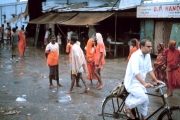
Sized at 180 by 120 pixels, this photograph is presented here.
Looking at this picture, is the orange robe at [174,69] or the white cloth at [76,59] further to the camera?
the white cloth at [76,59]

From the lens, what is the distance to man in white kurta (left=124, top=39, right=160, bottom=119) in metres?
4.47

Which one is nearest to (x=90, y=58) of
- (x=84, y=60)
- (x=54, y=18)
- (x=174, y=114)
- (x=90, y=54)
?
(x=90, y=54)

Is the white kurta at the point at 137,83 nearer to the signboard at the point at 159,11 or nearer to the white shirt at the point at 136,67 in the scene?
the white shirt at the point at 136,67

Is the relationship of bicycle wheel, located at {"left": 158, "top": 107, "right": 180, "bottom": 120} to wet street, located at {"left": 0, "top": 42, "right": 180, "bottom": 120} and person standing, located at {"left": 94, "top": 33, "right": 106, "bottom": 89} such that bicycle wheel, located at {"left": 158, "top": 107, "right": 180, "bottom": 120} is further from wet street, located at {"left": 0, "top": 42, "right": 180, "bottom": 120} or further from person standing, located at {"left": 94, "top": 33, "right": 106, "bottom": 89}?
person standing, located at {"left": 94, "top": 33, "right": 106, "bottom": 89}

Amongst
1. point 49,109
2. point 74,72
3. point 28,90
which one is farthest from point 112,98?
point 28,90

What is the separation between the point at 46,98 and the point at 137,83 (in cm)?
360

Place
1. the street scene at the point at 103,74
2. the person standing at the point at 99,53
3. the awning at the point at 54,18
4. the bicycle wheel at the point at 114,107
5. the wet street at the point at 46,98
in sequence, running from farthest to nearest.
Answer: the awning at the point at 54,18
the person standing at the point at 99,53
the wet street at the point at 46,98
the bicycle wheel at the point at 114,107
the street scene at the point at 103,74

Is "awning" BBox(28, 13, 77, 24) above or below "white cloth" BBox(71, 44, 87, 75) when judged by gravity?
above

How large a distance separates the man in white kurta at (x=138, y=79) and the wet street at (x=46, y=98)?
1.46 meters

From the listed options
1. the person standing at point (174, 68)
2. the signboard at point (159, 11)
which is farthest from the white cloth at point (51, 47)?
the signboard at point (159, 11)

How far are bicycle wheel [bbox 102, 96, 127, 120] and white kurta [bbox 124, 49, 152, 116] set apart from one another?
1.36 feet

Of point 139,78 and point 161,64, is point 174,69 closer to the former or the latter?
point 161,64

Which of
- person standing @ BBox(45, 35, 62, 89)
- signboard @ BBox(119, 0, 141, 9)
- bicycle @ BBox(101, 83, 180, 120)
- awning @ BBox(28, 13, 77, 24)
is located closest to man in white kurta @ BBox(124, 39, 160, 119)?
bicycle @ BBox(101, 83, 180, 120)

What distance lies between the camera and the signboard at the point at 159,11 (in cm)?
1362
